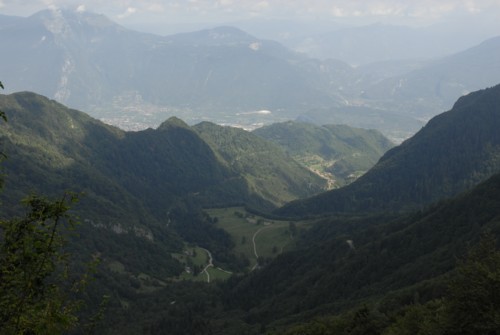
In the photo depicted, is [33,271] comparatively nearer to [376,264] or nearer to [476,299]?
[476,299]

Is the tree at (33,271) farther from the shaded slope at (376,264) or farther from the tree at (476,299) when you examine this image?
the shaded slope at (376,264)

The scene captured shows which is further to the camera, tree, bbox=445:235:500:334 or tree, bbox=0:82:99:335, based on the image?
tree, bbox=445:235:500:334

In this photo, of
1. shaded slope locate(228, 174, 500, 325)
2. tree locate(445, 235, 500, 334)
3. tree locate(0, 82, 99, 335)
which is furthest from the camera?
shaded slope locate(228, 174, 500, 325)

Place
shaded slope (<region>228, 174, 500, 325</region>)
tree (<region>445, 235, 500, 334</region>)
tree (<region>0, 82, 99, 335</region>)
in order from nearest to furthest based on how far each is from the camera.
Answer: tree (<region>0, 82, 99, 335</region>), tree (<region>445, 235, 500, 334</region>), shaded slope (<region>228, 174, 500, 325</region>)

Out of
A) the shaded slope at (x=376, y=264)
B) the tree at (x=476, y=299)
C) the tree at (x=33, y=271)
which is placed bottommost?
the shaded slope at (x=376, y=264)

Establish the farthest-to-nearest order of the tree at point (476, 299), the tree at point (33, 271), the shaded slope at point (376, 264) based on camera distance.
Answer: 1. the shaded slope at point (376, 264)
2. the tree at point (476, 299)
3. the tree at point (33, 271)

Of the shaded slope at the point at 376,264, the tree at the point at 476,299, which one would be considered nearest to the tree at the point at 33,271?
the tree at the point at 476,299

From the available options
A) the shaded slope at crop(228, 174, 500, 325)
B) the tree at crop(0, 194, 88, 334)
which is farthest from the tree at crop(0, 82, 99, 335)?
the shaded slope at crop(228, 174, 500, 325)

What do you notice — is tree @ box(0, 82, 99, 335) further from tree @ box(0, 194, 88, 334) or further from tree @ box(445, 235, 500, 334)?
tree @ box(445, 235, 500, 334)

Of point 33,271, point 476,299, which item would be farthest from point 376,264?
point 33,271

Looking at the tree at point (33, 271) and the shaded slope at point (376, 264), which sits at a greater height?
the tree at point (33, 271)

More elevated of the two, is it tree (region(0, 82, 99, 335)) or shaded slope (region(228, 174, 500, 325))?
tree (region(0, 82, 99, 335))
